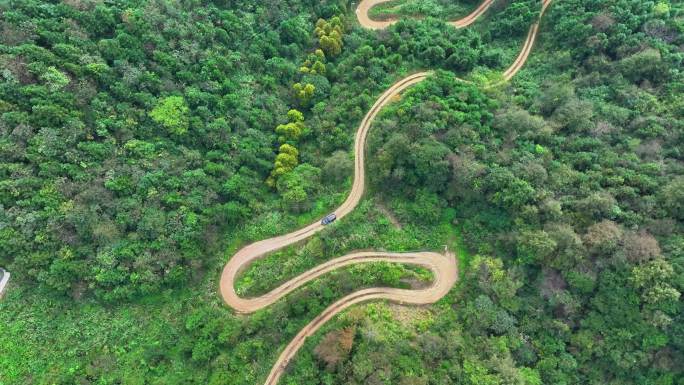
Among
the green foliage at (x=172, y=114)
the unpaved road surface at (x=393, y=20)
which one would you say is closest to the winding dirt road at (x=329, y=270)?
the green foliage at (x=172, y=114)

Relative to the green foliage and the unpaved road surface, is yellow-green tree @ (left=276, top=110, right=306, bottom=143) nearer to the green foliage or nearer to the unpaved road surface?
the green foliage

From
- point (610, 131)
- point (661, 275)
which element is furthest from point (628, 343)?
point (610, 131)

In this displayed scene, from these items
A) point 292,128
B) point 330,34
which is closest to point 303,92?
point 292,128

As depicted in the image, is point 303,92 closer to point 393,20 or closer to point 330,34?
point 330,34

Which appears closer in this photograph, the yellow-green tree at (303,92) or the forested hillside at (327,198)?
the forested hillside at (327,198)

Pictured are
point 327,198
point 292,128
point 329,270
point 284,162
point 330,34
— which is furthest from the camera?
point 330,34

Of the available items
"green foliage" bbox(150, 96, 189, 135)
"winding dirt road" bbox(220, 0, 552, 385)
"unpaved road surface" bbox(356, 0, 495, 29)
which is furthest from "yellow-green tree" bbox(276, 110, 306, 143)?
"unpaved road surface" bbox(356, 0, 495, 29)

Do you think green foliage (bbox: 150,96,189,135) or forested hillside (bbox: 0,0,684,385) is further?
green foliage (bbox: 150,96,189,135)

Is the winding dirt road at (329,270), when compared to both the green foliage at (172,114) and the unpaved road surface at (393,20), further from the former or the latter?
the unpaved road surface at (393,20)

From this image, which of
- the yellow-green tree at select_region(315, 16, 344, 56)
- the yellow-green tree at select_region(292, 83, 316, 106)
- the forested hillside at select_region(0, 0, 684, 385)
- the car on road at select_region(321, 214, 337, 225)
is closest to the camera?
the forested hillside at select_region(0, 0, 684, 385)
